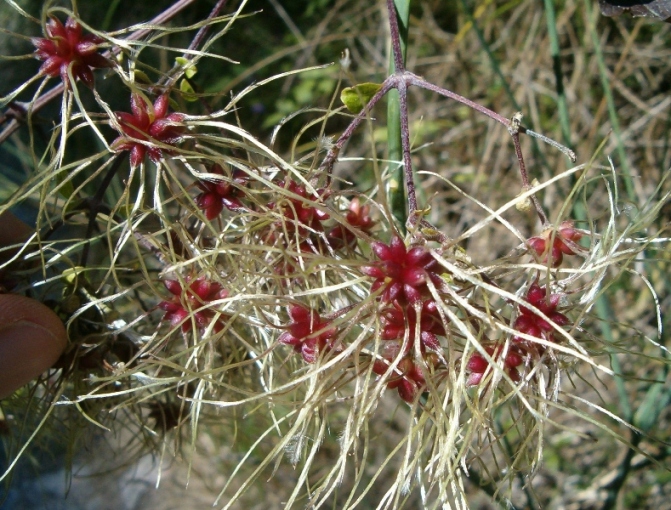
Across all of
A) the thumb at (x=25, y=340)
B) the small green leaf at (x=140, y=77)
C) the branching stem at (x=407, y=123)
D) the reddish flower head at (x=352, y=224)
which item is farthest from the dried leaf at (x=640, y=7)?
the thumb at (x=25, y=340)

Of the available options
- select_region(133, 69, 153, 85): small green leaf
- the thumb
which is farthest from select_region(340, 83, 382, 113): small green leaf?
the thumb

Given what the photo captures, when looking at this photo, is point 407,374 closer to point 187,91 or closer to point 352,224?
point 352,224

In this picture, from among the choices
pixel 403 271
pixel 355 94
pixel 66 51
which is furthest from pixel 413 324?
pixel 66 51

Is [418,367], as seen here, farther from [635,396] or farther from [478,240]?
[478,240]

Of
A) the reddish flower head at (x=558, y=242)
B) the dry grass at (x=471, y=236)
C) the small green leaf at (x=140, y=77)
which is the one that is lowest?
the dry grass at (x=471, y=236)

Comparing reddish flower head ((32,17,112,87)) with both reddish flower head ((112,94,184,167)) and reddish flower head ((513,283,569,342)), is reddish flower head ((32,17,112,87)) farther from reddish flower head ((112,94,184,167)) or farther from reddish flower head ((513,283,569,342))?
reddish flower head ((513,283,569,342))

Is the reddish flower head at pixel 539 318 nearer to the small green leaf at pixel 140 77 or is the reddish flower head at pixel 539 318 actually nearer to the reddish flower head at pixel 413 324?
the reddish flower head at pixel 413 324

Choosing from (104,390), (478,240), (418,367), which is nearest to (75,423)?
(104,390)
